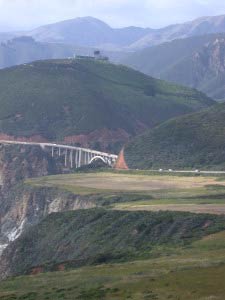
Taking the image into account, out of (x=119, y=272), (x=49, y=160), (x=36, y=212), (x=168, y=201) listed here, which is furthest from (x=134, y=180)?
(x=119, y=272)

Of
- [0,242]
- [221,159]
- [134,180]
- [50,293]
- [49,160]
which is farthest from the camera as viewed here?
[49,160]

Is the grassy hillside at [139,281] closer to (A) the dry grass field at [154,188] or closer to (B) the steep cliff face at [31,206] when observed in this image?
(A) the dry grass field at [154,188]

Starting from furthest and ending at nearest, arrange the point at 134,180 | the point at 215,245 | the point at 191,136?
the point at 191,136
the point at 134,180
the point at 215,245

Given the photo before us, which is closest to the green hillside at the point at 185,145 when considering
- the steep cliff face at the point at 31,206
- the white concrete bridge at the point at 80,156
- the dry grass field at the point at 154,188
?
the white concrete bridge at the point at 80,156

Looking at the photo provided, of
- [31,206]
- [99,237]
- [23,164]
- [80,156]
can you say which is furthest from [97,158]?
→ [99,237]

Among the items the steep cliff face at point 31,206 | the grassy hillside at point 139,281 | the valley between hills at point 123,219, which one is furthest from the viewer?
the steep cliff face at point 31,206

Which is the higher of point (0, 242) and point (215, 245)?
point (215, 245)

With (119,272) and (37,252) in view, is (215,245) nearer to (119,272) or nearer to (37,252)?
(119,272)
